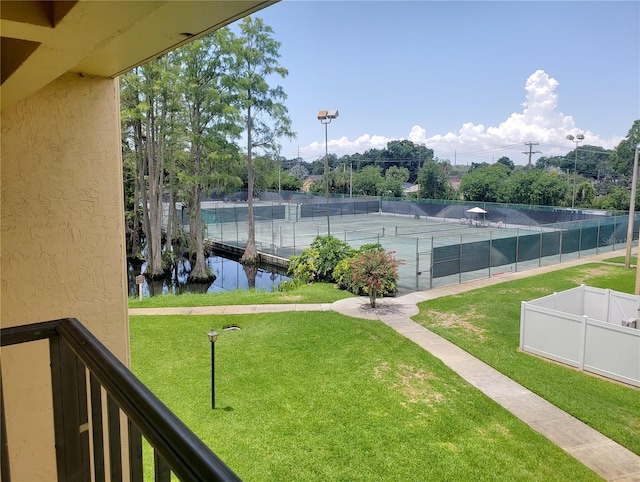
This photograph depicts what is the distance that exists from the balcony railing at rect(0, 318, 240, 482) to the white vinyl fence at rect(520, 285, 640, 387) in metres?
8.17

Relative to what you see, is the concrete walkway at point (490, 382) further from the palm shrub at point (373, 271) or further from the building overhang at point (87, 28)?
the building overhang at point (87, 28)

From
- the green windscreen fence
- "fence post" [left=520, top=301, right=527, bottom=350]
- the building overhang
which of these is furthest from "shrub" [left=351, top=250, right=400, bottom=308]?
the building overhang

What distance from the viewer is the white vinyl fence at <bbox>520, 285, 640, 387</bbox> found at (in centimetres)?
743

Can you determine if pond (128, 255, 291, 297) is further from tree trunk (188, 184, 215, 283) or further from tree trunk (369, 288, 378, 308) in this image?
tree trunk (369, 288, 378, 308)

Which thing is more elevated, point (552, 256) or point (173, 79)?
point (173, 79)

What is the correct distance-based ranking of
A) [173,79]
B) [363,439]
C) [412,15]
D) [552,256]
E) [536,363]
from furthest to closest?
[412,15] → [173,79] → [552,256] → [536,363] → [363,439]

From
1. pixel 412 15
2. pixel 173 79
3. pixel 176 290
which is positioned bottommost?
pixel 176 290

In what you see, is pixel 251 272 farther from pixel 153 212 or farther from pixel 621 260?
pixel 621 260

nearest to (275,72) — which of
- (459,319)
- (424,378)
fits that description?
(459,319)

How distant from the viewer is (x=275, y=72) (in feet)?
77.0

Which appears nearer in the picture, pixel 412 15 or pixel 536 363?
pixel 536 363

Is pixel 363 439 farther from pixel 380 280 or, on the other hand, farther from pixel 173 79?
pixel 173 79

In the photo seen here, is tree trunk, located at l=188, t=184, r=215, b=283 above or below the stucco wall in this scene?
below

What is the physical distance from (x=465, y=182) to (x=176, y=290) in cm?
3573
